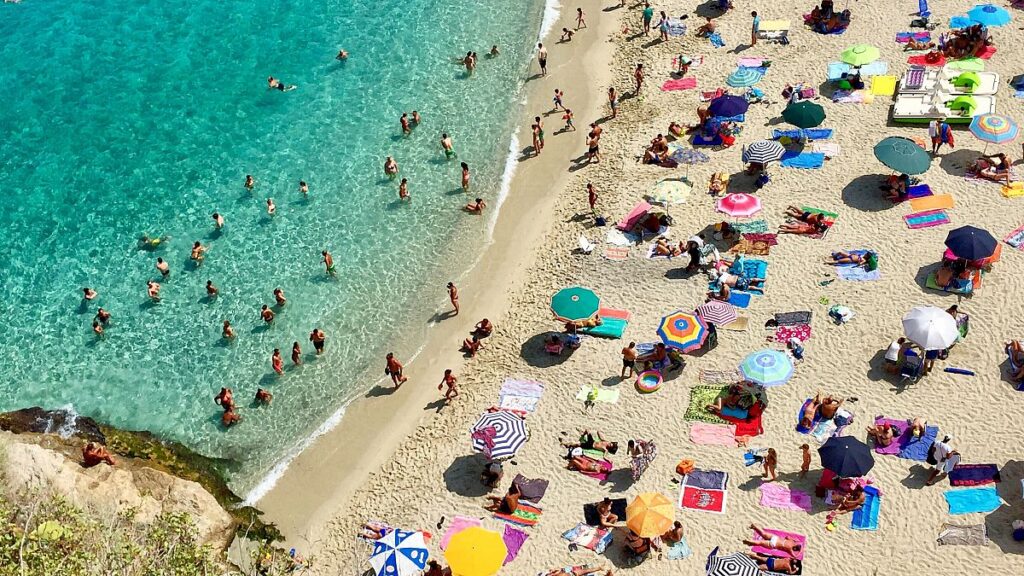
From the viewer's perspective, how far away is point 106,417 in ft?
92.3

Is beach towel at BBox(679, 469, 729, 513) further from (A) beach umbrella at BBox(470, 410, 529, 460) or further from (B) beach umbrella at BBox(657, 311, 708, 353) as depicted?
(A) beach umbrella at BBox(470, 410, 529, 460)

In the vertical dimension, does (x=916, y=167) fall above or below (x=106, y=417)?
above

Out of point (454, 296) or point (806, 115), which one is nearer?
point (454, 296)

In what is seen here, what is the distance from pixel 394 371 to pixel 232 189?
12374mm

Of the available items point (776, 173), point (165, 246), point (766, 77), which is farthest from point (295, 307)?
point (766, 77)

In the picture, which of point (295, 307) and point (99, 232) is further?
point (99, 232)

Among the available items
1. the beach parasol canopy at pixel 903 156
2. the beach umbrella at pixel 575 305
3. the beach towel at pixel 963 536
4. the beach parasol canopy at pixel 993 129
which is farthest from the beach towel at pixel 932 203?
the beach towel at pixel 963 536

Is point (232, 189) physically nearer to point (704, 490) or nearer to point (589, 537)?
point (589, 537)

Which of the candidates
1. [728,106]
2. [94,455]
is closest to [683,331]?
→ [728,106]

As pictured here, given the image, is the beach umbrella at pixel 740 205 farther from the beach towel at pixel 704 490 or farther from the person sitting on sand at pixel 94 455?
the person sitting on sand at pixel 94 455

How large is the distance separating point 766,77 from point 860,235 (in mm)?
10047

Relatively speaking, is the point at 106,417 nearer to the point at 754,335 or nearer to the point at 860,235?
the point at 754,335

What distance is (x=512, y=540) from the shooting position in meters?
22.5

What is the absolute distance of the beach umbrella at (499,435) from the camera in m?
23.4
